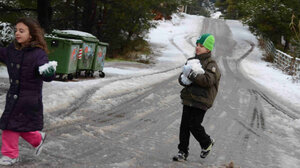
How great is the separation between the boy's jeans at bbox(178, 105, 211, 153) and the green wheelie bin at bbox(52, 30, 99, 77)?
7931mm

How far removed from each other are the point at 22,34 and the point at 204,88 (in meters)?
2.16

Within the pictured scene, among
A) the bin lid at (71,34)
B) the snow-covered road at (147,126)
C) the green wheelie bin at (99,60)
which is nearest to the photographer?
the snow-covered road at (147,126)

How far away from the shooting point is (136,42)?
2462cm

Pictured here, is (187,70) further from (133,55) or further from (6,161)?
(133,55)

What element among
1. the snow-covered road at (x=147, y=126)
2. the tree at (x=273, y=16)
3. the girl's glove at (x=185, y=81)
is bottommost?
the snow-covered road at (x=147, y=126)

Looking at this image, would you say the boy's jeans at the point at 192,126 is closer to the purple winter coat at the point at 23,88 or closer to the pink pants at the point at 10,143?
the purple winter coat at the point at 23,88

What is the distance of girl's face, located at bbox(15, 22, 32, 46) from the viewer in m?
4.09

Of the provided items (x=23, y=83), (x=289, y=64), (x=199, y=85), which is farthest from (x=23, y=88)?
(x=289, y=64)

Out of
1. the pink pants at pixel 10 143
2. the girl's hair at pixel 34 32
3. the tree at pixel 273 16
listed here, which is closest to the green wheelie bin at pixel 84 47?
the girl's hair at pixel 34 32

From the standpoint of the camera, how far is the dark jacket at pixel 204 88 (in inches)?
191

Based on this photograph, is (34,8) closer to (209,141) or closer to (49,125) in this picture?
(49,125)

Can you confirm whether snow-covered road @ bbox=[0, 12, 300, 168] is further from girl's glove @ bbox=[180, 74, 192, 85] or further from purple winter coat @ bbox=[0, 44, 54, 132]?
girl's glove @ bbox=[180, 74, 192, 85]

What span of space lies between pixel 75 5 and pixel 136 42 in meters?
7.51

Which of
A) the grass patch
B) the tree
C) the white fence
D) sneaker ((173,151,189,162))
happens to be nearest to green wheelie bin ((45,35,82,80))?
sneaker ((173,151,189,162))
